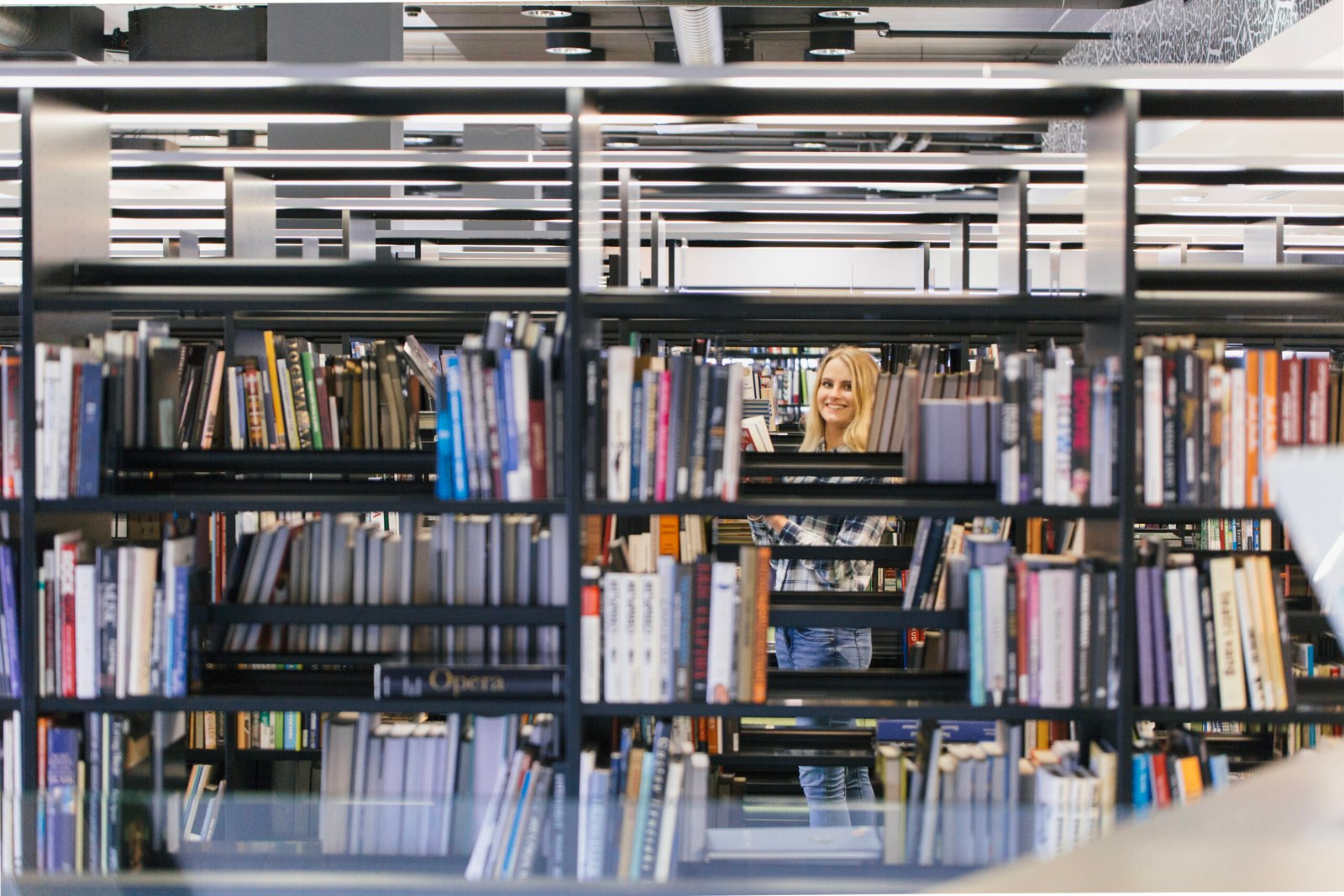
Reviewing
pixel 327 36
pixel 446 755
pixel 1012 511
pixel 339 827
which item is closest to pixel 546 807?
pixel 446 755

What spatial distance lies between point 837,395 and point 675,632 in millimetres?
1441

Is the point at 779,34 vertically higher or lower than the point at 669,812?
higher

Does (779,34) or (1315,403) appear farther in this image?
(779,34)

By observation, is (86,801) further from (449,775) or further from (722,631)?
(722,631)

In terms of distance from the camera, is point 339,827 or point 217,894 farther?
point 339,827

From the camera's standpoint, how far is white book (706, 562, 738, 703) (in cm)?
222

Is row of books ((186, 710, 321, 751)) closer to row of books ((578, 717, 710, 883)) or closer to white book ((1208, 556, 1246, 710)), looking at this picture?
row of books ((578, 717, 710, 883))

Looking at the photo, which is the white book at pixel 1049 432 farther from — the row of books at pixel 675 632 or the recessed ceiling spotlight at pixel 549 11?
the recessed ceiling spotlight at pixel 549 11

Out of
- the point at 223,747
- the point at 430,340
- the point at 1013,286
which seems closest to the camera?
the point at 1013,286

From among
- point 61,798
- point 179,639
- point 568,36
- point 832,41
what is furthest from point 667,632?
point 568,36

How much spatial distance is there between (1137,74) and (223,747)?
290 cm

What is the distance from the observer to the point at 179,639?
226 centimetres

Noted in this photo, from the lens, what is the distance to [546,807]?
2.25m

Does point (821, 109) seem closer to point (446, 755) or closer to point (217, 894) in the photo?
point (446, 755)
